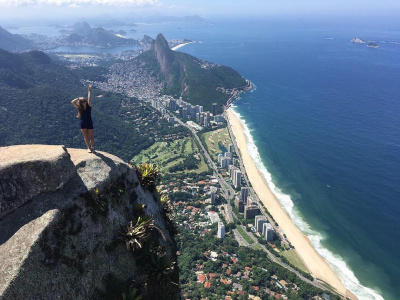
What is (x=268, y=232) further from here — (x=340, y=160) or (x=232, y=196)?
(x=340, y=160)

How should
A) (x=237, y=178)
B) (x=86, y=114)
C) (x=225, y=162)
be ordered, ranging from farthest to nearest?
(x=225, y=162) → (x=237, y=178) → (x=86, y=114)

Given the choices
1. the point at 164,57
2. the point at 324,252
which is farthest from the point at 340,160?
the point at 164,57

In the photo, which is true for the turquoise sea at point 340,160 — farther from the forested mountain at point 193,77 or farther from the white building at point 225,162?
the forested mountain at point 193,77

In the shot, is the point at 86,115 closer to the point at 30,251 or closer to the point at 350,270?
the point at 30,251

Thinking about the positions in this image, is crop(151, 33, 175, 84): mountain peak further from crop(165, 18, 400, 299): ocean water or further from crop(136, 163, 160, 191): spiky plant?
crop(136, 163, 160, 191): spiky plant

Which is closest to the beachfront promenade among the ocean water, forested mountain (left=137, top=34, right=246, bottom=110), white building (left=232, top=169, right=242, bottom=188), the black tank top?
white building (left=232, top=169, right=242, bottom=188)
